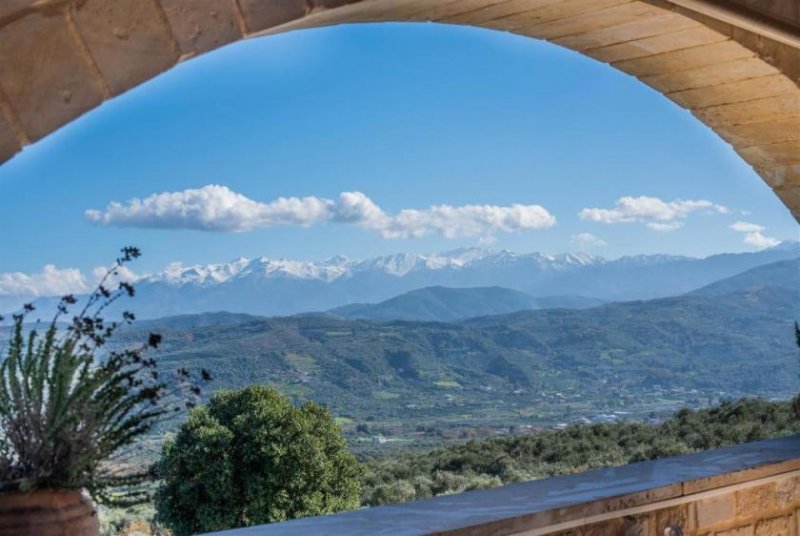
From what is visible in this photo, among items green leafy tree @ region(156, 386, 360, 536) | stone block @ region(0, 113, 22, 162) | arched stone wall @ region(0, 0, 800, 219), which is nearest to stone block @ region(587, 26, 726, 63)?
arched stone wall @ region(0, 0, 800, 219)

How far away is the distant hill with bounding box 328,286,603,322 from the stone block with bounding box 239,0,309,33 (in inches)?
359

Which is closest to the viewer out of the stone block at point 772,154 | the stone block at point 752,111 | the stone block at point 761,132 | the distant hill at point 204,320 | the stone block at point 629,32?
the stone block at point 629,32

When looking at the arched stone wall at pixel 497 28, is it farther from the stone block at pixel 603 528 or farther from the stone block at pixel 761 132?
the stone block at pixel 603 528

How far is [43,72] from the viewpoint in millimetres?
1584

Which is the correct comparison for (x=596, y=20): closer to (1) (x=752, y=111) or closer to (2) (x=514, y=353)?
(1) (x=752, y=111)

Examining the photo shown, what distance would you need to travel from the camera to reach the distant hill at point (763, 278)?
1139 cm

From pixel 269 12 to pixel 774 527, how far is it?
2.24 metres

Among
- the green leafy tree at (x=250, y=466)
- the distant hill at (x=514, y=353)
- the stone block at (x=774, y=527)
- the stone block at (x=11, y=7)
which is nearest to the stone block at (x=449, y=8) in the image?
the stone block at (x=11, y=7)

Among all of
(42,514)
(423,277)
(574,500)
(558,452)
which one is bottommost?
(558,452)

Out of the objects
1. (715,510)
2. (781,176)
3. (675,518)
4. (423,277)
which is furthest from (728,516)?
(423,277)

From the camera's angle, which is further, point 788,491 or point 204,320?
point 204,320

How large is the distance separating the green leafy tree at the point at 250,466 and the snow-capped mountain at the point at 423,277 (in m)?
3.54

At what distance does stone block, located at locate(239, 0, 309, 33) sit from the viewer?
1855mm

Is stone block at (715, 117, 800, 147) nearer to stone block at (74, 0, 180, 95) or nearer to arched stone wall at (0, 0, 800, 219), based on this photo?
arched stone wall at (0, 0, 800, 219)
